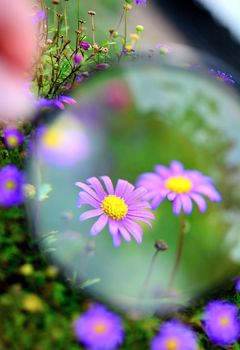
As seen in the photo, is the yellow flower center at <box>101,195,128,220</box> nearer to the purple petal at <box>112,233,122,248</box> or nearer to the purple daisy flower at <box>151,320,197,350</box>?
the purple petal at <box>112,233,122,248</box>

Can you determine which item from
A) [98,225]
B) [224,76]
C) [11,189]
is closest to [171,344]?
[98,225]

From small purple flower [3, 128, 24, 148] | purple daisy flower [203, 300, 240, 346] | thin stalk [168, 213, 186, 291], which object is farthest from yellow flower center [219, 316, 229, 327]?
small purple flower [3, 128, 24, 148]

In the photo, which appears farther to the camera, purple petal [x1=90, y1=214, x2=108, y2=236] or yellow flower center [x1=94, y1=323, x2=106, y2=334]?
purple petal [x1=90, y1=214, x2=108, y2=236]

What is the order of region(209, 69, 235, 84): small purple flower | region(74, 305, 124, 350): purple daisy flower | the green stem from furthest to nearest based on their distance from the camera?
region(209, 69, 235, 84): small purple flower < the green stem < region(74, 305, 124, 350): purple daisy flower

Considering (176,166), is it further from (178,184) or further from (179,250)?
(179,250)

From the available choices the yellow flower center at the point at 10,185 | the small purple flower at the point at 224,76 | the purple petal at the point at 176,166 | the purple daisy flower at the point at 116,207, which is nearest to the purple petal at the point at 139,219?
the purple daisy flower at the point at 116,207

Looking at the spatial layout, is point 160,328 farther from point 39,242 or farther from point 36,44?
point 36,44
